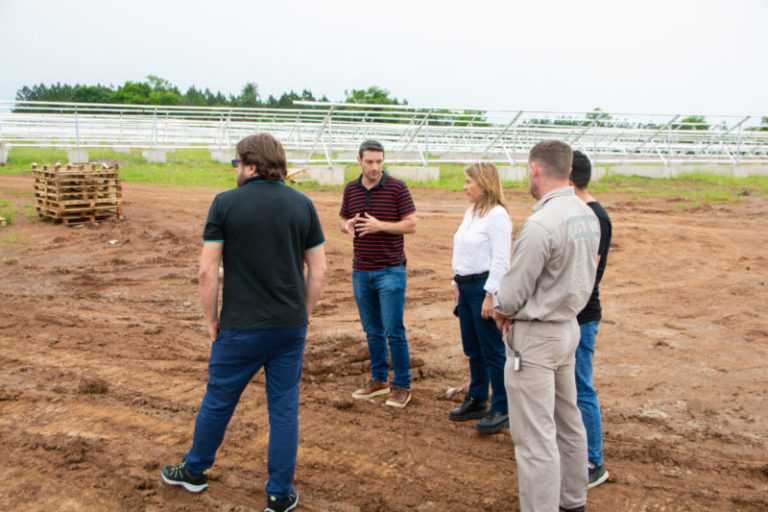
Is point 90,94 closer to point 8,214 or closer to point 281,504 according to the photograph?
point 8,214

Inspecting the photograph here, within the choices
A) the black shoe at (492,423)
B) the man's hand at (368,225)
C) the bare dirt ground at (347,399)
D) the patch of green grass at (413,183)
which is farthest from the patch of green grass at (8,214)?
the black shoe at (492,423)

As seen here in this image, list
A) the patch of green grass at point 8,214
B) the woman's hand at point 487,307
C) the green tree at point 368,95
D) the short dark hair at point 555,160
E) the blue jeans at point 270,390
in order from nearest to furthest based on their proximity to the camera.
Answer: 1. the short dark hair at point 555,160
2. the blue jeans at point 270,390
3. the woman's hand at point 487,307
4. the patch of green grass at point 8,214
5. the green tree at point 368,95

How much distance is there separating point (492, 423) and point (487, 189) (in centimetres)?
158

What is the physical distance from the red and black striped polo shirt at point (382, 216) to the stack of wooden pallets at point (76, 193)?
8.77m

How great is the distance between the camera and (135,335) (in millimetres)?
5980

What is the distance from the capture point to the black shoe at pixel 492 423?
13.2 feet

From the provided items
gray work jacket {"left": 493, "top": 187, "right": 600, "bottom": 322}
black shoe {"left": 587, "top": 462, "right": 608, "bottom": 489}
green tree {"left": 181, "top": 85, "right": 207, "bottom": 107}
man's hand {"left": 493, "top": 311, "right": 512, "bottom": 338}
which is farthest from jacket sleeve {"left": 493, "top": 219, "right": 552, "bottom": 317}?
green tree {"left": 181, "top": 85, "right": 207, "bottom": 107}

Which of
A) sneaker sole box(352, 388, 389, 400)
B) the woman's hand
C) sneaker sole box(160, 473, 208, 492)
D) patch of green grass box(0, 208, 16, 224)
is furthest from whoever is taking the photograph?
patch of green grass box(0, 208, 16, 224)

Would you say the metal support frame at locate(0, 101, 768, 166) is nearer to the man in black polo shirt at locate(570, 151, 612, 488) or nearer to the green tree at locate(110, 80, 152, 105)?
the man in black polo shirt at locate(570, 151, 612, 488)

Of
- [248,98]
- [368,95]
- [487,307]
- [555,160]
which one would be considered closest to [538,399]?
[487,307]

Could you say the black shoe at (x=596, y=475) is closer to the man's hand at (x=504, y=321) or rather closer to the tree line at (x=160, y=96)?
the man's hand at (x=504, y=321)

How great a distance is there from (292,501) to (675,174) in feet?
72.8

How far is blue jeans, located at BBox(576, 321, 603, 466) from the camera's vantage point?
10.7ft

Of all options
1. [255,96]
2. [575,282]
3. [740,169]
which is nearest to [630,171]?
[740,169]
